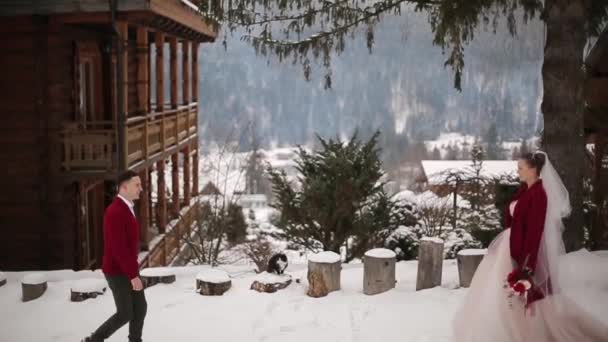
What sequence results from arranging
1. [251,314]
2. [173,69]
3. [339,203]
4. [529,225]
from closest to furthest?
[529,225] < [251,314] < [339,203] < [173,69]

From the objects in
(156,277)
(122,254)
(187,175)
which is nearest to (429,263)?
(156,277)

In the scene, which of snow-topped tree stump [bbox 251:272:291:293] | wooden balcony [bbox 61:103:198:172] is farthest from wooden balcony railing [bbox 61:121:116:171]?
snow-topped tree stump [bbox 251:272:291:293]

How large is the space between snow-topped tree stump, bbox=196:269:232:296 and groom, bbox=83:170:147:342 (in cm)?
226

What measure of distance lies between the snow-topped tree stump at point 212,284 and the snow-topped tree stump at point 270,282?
1.25ft

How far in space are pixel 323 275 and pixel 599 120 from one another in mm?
8337

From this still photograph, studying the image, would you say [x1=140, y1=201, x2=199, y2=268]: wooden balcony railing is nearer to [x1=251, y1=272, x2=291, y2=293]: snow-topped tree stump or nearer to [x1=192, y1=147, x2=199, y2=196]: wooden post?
[x1=192, y1=147, x2=199, y2=196]: wooden post

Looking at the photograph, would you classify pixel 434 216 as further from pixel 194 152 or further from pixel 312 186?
pixel 194 152

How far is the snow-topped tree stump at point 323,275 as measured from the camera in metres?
8.29

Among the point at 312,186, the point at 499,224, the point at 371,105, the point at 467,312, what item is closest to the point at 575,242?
the point at 467,312

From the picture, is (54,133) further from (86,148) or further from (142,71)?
(142,71)

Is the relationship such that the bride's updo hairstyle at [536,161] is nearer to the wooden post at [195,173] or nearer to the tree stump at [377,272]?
the tree stump at [377,272]

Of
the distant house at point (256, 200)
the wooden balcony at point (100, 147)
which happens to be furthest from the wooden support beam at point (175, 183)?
the distant house at point (256, 200)

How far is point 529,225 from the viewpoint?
552 cm

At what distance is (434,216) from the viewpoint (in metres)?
17.6
